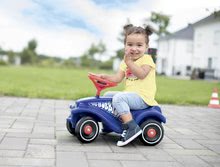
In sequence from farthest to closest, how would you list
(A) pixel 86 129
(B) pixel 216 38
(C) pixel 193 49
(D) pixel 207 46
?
1. (C) pixel 193 49
2. (D) pixel 207 46
3. (B) pixel 216 38
4. (A) pixel 86 129

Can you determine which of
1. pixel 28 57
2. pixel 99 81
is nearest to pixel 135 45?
pixel 99 81

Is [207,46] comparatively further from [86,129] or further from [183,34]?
[86,129]

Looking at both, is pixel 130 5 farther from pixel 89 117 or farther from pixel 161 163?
pixel 161 163

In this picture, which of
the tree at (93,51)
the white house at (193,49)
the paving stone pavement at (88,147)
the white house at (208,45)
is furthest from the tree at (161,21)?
the paving stone pavement at (88,147)

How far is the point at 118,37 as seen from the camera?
193 ft

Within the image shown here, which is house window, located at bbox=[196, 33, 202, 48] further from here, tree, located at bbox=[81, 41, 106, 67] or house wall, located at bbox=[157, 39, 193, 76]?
tree, located at bbox=[81, 41, 106, 67]

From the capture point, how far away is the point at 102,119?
4.83m

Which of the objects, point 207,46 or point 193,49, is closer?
point 207,46

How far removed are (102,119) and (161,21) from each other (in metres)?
48.5

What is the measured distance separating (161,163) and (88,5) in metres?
4.17

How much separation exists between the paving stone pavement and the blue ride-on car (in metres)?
0.12

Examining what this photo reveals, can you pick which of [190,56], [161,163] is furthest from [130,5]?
[190,56]

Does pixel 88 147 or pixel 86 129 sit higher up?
pixel 86 129

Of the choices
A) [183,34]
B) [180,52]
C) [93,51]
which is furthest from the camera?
[93,51]
